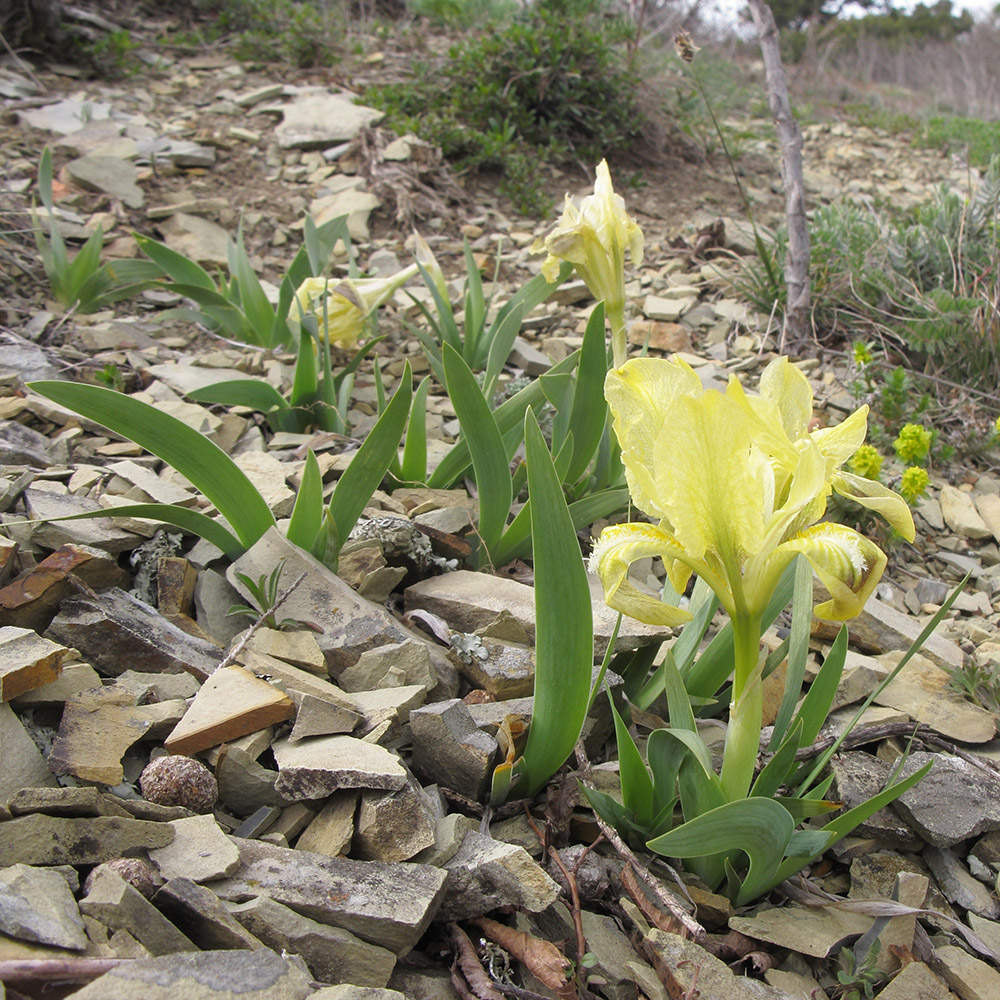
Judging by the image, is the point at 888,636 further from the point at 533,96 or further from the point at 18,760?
the point at 533,96

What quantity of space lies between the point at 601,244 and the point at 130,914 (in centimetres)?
159

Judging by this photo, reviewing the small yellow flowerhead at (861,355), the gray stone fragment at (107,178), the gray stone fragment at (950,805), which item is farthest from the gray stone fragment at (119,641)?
the gray stone fragment at (107,178)

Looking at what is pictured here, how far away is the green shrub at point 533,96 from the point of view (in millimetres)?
4695

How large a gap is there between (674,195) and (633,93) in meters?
0.82

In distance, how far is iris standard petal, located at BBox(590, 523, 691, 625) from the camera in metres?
0.99

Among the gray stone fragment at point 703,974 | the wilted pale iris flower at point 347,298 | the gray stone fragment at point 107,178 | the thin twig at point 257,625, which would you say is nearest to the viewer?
the gray stone fragment at point 703,974

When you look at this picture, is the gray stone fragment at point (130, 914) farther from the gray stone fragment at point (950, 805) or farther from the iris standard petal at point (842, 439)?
the gray stone fragment at point (950, 805)

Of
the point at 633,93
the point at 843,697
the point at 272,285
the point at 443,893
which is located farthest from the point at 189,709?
the point at 633,93

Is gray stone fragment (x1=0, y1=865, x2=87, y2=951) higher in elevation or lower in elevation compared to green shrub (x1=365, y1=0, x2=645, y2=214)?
lower

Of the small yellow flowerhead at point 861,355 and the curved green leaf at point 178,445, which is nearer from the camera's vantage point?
the curved green leaf at point 178,445

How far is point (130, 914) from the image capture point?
89 cm

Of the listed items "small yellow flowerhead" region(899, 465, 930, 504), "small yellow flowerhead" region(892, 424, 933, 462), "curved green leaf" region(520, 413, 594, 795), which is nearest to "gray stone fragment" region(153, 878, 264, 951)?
"curved green leaf" region(520, 413, 594, 795)

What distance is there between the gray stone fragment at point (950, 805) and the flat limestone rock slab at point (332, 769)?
2.94ft

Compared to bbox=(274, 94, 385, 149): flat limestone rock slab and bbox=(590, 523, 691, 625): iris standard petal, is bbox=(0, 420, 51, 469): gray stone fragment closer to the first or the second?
bbox=(590, 523, 691, 625): iris standard petal
